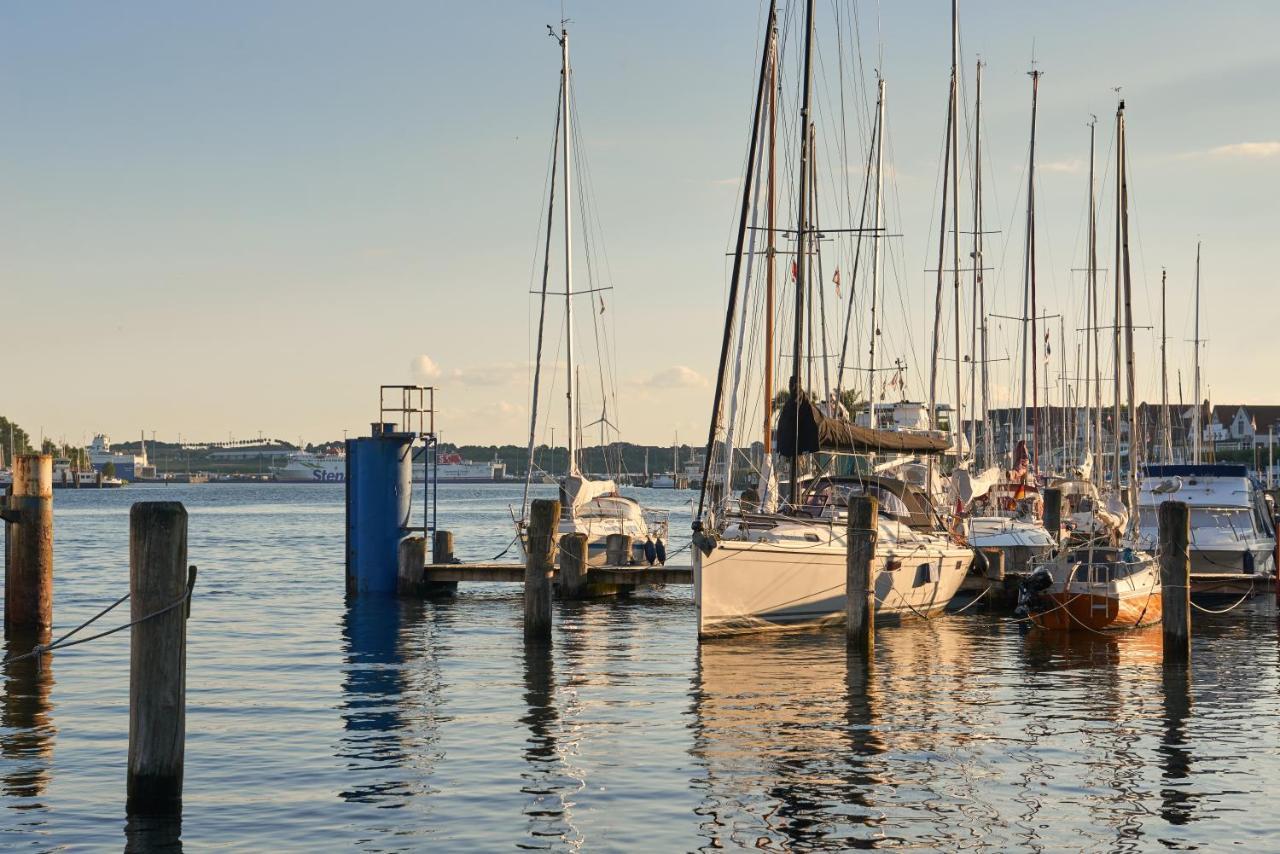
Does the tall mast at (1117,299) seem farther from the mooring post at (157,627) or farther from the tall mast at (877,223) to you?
the mooring post at (157,627)

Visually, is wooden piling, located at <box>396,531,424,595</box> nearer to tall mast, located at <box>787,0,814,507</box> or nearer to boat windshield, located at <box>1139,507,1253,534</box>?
tall mast, located at <box>787,0,814,507</box>

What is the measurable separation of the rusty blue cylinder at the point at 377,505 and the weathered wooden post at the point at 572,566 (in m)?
3.98

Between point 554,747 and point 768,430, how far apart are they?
14422 mm

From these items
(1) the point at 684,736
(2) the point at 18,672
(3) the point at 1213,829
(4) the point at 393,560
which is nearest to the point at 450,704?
(1) the point at 684,736

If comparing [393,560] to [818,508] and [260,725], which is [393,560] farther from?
[260,725]

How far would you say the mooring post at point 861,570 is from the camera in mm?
24703

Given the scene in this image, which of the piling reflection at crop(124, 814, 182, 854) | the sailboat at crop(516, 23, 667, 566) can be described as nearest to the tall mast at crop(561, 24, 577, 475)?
the sailboat at crop(516, 23, 667, 566)

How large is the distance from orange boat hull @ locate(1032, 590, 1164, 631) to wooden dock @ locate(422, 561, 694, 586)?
8.23m

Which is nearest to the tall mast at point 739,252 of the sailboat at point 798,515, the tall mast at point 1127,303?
the sailboat at point 798,515

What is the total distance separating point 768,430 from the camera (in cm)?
3175

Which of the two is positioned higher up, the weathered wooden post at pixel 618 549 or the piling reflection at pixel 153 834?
the weathered wooden post at pixel 618 549

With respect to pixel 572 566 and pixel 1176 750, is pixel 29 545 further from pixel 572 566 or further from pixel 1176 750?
pixel 1176 750

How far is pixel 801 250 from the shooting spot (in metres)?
31.4

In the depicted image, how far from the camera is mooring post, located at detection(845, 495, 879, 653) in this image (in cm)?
2470
